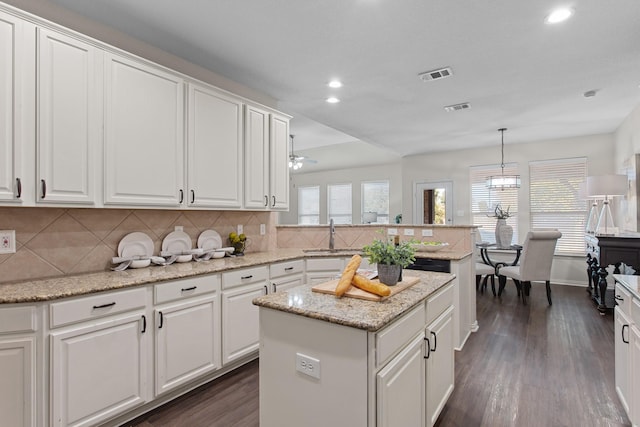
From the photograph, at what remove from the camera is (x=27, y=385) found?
1.70 meters

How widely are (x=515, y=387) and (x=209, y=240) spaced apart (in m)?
2.89

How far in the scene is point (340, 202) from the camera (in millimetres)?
9227

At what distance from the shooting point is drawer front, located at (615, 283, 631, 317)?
194 cm

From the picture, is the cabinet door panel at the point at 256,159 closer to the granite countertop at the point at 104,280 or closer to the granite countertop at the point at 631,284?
the granite countertop at the point at 104,280

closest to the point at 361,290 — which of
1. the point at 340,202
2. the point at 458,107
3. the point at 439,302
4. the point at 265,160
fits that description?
the point at 439,302

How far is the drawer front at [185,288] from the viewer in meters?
2.21

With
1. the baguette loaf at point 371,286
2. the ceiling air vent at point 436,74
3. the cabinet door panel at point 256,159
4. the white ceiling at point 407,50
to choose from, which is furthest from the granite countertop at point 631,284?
the cabinet door panel at point 256,159

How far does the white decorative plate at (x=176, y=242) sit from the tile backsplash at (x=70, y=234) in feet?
0.13

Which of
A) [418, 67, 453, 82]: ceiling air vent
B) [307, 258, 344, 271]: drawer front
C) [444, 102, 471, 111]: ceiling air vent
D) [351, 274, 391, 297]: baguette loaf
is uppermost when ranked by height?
[418, 67, 453, 82]: ceiling air vent

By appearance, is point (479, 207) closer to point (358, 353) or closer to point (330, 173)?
point (330, 173)

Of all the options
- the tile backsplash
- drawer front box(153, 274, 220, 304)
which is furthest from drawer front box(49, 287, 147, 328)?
the tile backsplash

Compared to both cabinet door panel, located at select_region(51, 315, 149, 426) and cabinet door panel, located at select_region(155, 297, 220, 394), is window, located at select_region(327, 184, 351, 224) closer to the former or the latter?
cabinet door panel, located at select_region(155, 297, 220, 394)

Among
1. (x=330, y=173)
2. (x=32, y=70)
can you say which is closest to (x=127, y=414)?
(x=32, y=70)

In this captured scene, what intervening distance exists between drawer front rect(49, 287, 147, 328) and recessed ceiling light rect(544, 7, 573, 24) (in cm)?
340
